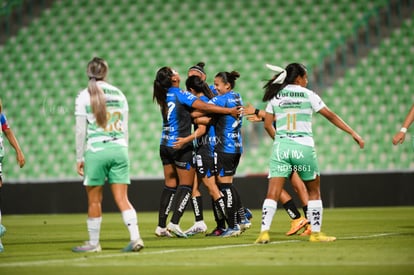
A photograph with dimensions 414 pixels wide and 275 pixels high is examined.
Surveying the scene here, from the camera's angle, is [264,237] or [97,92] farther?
[264,237]

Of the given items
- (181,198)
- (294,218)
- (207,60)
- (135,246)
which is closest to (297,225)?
(294,218)

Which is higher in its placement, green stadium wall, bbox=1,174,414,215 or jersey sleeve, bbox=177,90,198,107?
jersey sleeve, bbox=177,90,198,107

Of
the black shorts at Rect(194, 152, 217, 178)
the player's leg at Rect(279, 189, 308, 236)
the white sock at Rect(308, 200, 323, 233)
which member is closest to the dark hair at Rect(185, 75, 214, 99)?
the black shorts at Rect(194, 152, 217, 178)

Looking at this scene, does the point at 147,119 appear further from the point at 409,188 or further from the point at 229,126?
the point at 229,126

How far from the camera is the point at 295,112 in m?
9.89

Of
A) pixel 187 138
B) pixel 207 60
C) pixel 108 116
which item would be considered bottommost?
pixel 187 138

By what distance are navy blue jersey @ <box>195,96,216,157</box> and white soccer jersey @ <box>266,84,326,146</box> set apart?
2.11 meters

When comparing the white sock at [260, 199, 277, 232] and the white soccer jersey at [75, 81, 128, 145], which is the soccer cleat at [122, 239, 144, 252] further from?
the white sock at [260, 199, 277, 232]

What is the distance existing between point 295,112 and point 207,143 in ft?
→ 7.63

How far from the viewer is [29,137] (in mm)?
23016

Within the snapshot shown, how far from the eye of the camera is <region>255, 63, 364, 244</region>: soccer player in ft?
32.0

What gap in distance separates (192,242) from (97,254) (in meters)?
1.93

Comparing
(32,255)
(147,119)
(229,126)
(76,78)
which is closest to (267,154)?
(147,119)

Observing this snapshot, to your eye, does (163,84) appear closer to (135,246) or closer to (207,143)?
(207,143)
